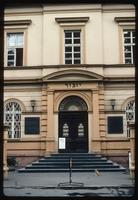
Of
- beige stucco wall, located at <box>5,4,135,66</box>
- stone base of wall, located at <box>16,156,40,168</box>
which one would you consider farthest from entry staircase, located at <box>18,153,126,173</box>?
beige stucco wall, located at <box>5,4,135,66</box>

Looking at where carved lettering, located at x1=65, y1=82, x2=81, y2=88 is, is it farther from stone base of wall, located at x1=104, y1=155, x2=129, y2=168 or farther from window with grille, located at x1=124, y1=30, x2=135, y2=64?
stone base of wall, located at x1=104, y1=155, x2=129, y2=168

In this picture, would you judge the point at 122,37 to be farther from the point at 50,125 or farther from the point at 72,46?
the point at 50,125

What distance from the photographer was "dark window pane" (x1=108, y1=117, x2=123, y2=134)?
17156 mm

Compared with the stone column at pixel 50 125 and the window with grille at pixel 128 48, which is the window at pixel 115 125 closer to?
the stone column at pixel 50 125

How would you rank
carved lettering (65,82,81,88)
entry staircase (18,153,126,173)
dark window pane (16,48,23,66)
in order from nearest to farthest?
entry staircase (18,153,126,173)
carved lettering (65,82,81,88)
dark window pane (16,48,23,66)

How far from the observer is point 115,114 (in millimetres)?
17281

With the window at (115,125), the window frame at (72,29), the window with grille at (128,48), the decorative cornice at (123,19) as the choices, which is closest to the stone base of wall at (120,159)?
the window at (115,125)

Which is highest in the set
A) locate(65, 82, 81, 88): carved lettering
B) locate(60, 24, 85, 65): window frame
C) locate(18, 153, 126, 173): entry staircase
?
locate(60, 24, 85, 65): window frame

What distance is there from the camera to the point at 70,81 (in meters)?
17.3

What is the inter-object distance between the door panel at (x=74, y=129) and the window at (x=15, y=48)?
11.0ft

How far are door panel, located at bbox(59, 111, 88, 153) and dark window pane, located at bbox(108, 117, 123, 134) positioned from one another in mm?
1112

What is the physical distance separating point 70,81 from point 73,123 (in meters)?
1.98

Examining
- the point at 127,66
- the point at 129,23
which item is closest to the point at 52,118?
the point at 127,66

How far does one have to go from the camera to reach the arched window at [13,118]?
17.6m
